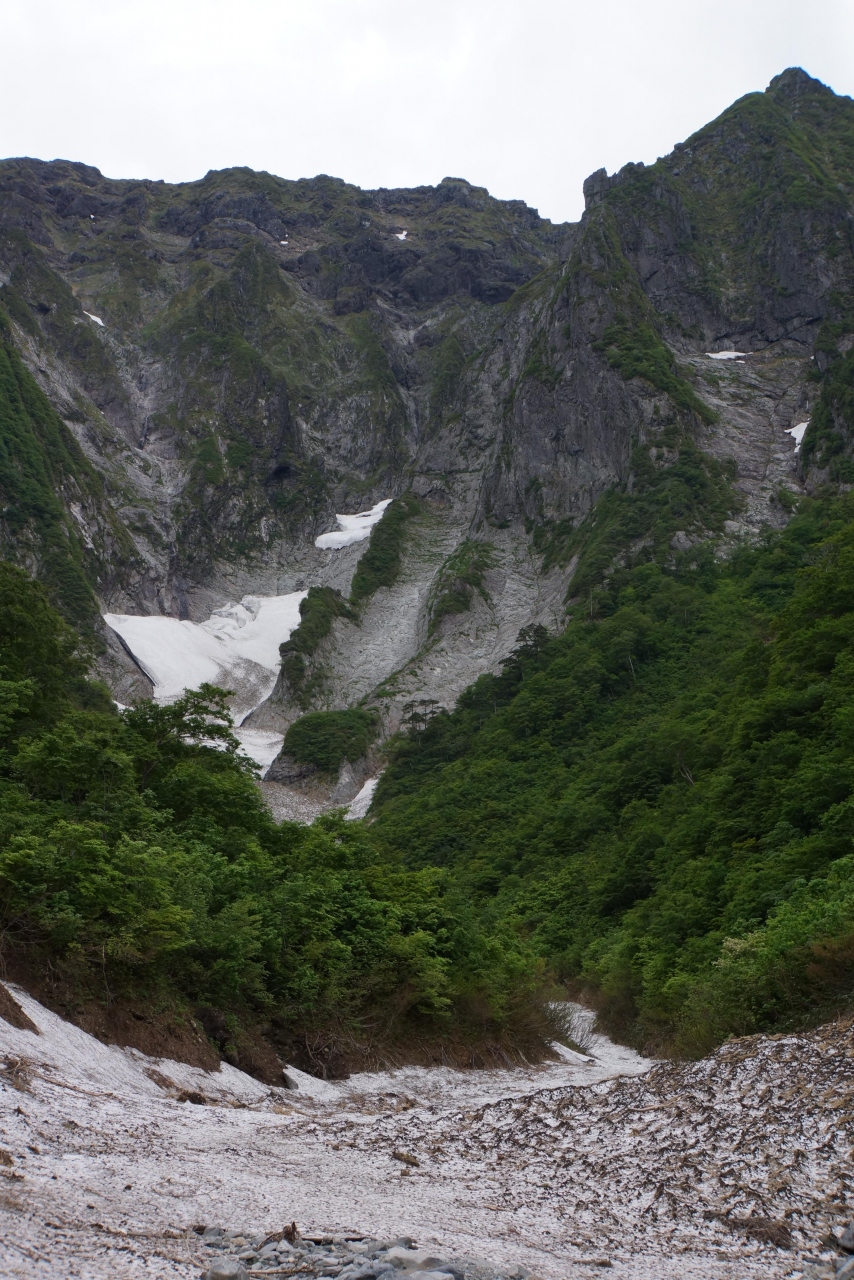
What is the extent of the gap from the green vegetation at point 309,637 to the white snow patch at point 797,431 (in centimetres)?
4957

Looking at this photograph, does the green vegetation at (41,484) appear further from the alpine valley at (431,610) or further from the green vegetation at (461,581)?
the green vegetation at (461,581)

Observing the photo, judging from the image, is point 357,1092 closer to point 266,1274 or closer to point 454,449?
point 266,1274

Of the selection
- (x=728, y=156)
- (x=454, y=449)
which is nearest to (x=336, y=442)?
(x=454, y=449)

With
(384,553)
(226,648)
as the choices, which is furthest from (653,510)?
(226,648)

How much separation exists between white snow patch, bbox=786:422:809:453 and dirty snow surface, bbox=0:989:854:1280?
311ft

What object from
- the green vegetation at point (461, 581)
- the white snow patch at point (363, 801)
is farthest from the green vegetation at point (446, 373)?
the white snow patch at point (363, 801)

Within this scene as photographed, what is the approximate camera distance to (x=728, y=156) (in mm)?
138875

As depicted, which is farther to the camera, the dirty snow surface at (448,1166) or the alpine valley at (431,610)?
the alpine valley at (431,610)

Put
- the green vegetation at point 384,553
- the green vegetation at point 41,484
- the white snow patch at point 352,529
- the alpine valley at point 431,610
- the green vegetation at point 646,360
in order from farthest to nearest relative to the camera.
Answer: the white snow patch at point 352,529, the green vegetation at point 384,553, the green vegetation at point 646,360, the green vegetation at point 41,484, the alpine valley at point 431,610

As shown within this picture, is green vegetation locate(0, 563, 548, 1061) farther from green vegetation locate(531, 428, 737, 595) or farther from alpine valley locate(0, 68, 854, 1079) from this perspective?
green vegetation locate(531, 428, 737, 595)

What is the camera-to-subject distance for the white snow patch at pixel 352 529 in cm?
13912

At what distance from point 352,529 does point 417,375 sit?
1552 inches

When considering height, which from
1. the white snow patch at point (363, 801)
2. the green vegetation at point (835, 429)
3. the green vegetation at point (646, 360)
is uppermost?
the green vegetation at point (646, 360)

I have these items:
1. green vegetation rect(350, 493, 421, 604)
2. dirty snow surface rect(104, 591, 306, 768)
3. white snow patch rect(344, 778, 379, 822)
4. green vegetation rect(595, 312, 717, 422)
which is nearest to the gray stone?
white snow patch rect(344, 778, 379, 822)
